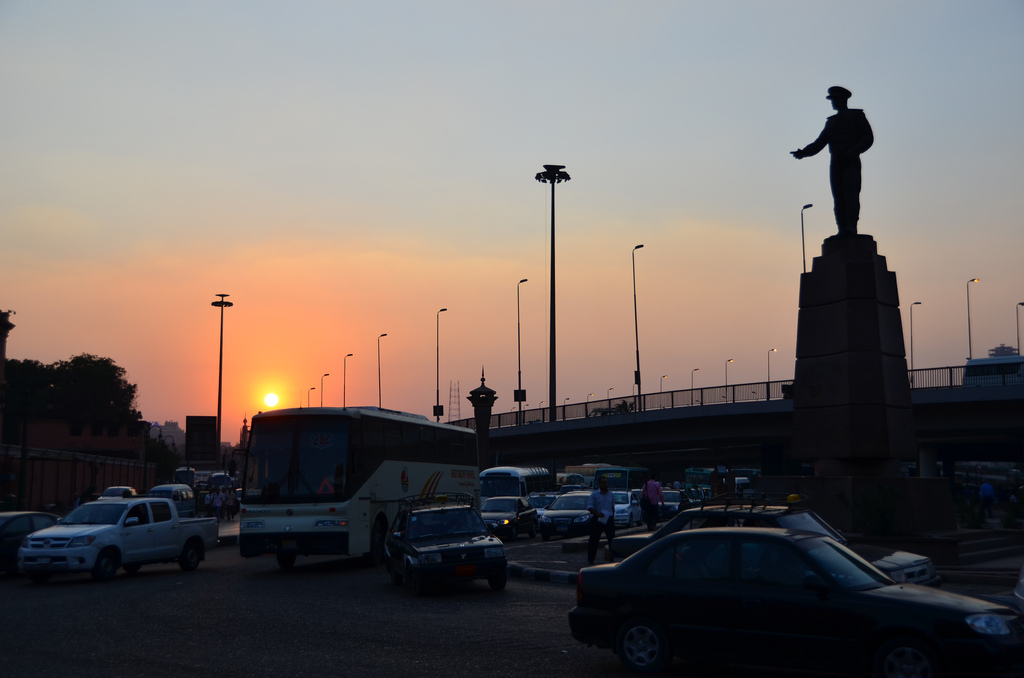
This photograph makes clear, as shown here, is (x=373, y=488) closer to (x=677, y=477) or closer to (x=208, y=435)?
(x=208, y=435)

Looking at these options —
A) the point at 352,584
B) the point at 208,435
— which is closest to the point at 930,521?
the point at 352,584

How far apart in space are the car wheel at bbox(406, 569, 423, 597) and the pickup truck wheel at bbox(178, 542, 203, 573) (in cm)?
859

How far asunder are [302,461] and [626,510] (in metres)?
19.6

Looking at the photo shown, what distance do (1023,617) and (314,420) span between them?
54.6ft

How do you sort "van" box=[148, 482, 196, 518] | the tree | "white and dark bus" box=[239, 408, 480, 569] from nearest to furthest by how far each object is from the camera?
"white and dark bus" box=[239, 408, 480, 569]
"van" box=[148, 482, 196, 518]
the tree

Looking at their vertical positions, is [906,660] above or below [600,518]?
below

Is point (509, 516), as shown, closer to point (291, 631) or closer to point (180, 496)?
point (291, 631)

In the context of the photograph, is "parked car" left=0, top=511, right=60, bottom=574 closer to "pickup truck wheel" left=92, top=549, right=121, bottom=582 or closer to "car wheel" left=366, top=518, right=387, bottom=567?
"pickup truck wheel" left=92, top=549, right=121, bottom=582

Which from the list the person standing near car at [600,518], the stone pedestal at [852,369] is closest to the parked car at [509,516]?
the person standing near car at [600,518]

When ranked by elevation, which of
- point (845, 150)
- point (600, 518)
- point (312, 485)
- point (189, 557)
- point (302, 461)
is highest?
point (845, 150)

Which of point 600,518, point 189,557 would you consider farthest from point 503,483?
point 600,518

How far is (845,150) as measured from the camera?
2264 cm

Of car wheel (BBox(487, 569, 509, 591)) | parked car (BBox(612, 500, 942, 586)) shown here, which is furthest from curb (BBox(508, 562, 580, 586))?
parked car (BBox(612, 500, 942, 586))

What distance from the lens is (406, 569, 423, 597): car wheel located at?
16672mm
